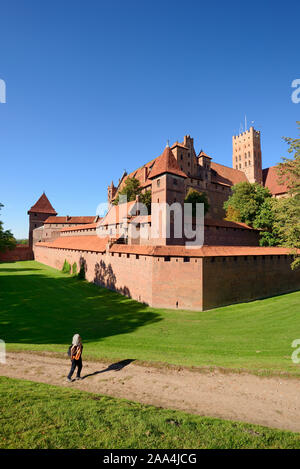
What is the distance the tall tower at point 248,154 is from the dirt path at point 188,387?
58.4 m

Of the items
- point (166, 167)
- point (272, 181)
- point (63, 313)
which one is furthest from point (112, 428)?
point (272, 181)

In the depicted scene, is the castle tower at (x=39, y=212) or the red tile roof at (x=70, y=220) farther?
the castle tower at (x=39, y=212)

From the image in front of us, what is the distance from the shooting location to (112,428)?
15.8 ft

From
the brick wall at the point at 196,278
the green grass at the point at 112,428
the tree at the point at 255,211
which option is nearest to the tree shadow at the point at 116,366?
the green grass at the point at 112,428

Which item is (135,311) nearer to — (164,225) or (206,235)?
(164,225)

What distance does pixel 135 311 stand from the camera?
60.1 ft

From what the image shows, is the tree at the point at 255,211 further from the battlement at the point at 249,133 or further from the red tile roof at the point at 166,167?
the battlement at the point at 249,133

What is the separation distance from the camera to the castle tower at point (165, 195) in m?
25.2

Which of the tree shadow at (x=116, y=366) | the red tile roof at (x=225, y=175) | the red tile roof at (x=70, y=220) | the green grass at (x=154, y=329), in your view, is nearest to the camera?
the tree shadow at (x=116, y=366)

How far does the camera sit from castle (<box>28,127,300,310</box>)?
18.5 m

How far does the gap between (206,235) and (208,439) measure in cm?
2510
